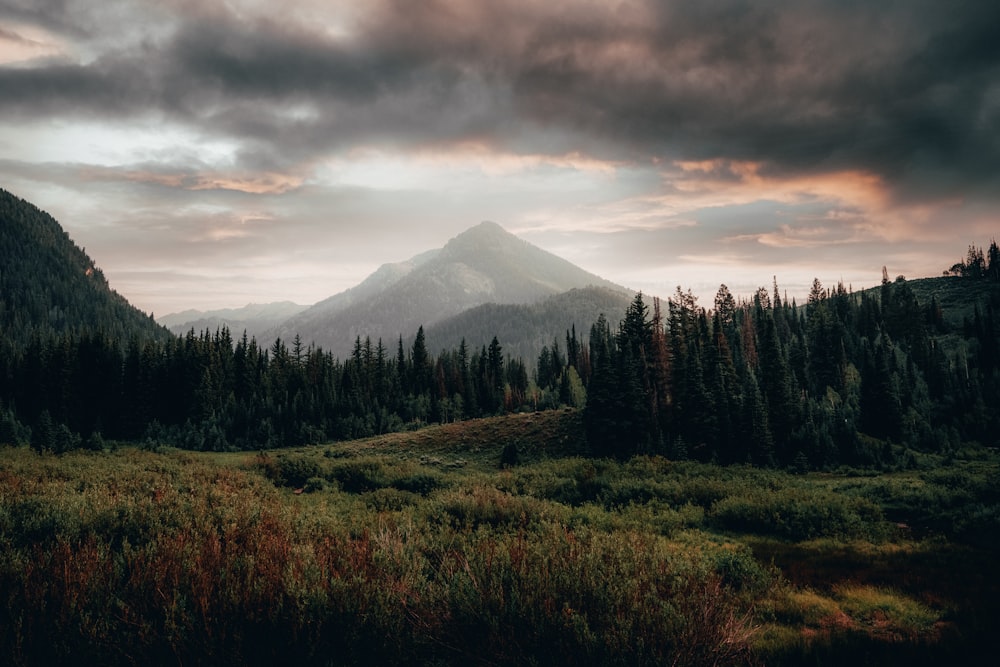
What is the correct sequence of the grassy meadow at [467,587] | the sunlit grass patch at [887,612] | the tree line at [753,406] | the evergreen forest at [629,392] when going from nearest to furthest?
the grassy meadow at [467,587] → the sunlit grass patch at [887,612] → the tree line at [753,406] → the evergreen forest at [629,392]

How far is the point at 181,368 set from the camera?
83438 mm

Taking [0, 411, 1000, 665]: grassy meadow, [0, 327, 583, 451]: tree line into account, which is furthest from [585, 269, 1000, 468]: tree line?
[0, 411, 1000, 665]: grassy meadow

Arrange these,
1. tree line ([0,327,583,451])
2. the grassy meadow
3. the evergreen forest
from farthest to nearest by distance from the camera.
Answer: tree line ([0,327,583,451]) → the evergreen forest → the grassy meadow

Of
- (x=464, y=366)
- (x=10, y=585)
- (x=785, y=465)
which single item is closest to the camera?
(x=10, y=585)

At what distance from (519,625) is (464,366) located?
106 metres

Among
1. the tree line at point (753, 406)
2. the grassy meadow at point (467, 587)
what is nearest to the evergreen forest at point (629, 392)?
the tree line at point (753, 406)

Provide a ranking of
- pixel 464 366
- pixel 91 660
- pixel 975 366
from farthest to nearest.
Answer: pixel 464 366 → pixel 975 366 → pixel 91 660

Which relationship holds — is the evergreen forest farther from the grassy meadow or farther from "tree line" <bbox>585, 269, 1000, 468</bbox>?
the grassy meadow

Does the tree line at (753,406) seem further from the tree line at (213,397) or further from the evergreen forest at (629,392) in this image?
the tree line at (213,397)

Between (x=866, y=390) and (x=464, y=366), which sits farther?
(x=464, y=366)

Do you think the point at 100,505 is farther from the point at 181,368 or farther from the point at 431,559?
the point at 181,368

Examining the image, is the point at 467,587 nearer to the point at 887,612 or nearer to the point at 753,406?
the point at 887,612

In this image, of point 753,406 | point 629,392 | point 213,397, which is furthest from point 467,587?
point 213,397

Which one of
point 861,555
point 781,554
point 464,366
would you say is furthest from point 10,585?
point 464,366
